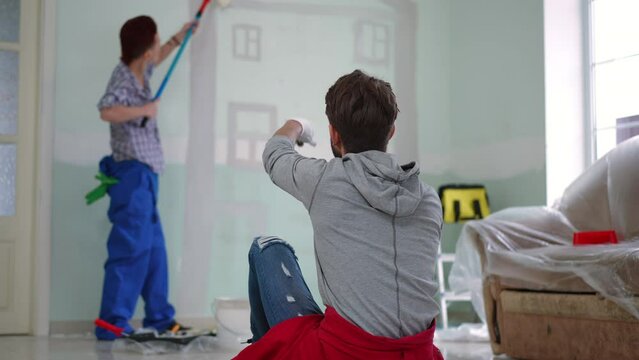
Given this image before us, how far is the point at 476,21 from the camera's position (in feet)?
15.8

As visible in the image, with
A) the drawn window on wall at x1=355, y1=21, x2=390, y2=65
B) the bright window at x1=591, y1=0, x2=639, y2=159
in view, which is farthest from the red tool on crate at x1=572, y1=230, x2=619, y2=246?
the drawn window on wall at x1=355, y1=21, x2=390, y2=65

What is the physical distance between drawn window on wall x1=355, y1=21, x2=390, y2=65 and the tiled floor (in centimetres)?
185

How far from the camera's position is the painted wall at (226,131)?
4.21 m

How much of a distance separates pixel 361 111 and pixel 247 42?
3.07 metres

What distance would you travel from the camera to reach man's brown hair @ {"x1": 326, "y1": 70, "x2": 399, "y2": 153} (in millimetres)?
1625

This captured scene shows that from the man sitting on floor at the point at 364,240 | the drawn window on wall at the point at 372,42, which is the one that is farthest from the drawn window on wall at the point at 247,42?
the man sitting on floor at the point at 364,240

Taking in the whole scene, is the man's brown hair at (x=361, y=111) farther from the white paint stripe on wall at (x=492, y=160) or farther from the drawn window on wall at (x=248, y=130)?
the drawn window on wall at (x=248, y=130)

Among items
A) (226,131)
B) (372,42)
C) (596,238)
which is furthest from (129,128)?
(596,238)

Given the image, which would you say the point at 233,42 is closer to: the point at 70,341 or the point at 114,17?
the point at 114,17

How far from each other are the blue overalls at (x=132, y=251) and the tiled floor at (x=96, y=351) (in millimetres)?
212

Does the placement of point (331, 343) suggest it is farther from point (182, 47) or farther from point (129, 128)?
point (182, 47)

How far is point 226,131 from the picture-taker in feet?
14.9

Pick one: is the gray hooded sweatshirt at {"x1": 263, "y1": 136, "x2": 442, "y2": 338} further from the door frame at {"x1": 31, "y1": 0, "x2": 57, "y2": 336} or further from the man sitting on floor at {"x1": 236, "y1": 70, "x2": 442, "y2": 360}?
the door frame at {"x1": 31, "y1": 0, "x2": 57, "y2": 336}

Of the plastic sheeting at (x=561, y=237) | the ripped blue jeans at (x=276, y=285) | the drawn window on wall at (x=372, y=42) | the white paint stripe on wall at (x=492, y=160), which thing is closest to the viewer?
the ripped blue jeans at (x=276, y=285)
